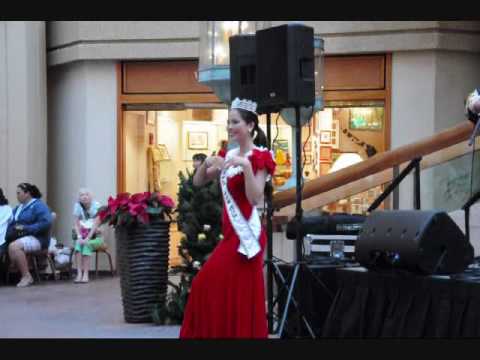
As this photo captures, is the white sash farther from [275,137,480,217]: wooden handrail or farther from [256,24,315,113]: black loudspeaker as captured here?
[275,137,480,217]: wooden handrail

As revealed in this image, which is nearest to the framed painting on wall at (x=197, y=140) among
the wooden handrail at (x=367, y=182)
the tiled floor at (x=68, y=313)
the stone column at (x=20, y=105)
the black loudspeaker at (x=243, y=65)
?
the stone column at (x=20, y=105)

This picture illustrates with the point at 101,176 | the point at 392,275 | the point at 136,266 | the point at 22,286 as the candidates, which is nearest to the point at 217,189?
the point at 136,266

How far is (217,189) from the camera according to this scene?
8.59 m

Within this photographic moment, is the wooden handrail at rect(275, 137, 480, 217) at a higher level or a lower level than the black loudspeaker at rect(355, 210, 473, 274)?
higher

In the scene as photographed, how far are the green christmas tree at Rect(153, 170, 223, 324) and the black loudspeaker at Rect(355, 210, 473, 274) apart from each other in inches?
89.4

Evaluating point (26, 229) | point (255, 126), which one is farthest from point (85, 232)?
point (255, 126)

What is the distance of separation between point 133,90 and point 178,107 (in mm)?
701

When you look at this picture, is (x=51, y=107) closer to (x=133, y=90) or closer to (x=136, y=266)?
(x=133, y=90)

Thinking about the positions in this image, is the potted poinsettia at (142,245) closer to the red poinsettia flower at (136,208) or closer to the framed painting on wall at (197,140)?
the red poinsettia flower at (136,208)

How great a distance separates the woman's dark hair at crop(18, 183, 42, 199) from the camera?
13.4 metres

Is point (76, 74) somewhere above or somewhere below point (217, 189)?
above

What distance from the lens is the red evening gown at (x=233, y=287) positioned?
19.3 feet

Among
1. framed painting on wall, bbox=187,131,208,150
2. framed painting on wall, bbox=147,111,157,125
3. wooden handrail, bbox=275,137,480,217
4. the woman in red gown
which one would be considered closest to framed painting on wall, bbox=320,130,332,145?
framed painting on wall, bbox=187,131,208,150

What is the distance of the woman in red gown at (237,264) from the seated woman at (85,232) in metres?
7.61
